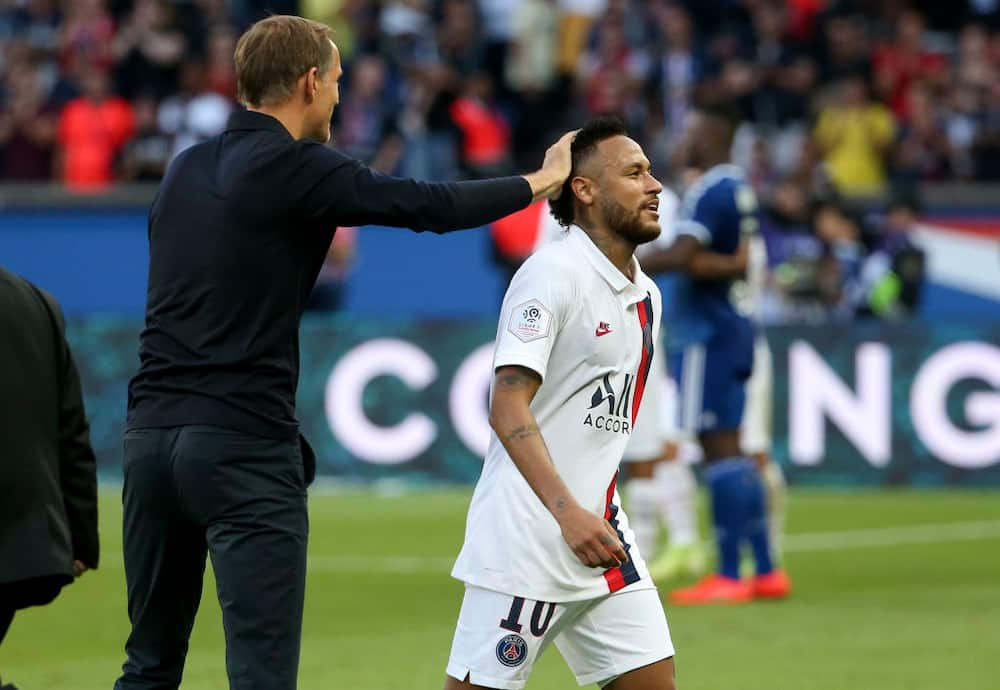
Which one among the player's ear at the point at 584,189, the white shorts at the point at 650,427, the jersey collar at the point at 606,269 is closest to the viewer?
the jersey collar at the point at 606,269

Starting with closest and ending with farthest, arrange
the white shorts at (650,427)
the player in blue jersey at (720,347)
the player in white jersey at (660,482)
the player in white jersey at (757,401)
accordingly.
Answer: the player in blue jersey at (720,347) < the player in white jersey at (757,401) < the white shorts at (650,427) < the player in white jersey at (660,482)

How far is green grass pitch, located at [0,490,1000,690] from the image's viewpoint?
27.5 feet

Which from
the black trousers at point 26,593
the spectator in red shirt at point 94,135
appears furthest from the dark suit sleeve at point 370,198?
the spectator in red shirt at point 94,135

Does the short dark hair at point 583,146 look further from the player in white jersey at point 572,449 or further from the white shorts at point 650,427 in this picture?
the white shorts at point 650,427

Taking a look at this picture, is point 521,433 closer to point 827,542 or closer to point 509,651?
point 509,651

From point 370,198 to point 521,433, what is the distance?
75cm

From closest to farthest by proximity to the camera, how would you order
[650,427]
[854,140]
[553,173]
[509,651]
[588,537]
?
[588,537] → [509,651] → [553,173] → [650,427] → [854,140]

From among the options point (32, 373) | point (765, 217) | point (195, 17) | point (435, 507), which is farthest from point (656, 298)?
point (195, 17)

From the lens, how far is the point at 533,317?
5.29 meters

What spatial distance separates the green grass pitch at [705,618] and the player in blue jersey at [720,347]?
309mm

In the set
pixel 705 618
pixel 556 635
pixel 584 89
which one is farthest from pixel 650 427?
pixel 584 89

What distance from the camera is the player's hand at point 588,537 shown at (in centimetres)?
499

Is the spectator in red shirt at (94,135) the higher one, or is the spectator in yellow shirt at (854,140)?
the spectator in yellow shirt at (854,140)

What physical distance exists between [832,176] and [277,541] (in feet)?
49.1
